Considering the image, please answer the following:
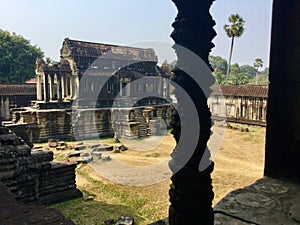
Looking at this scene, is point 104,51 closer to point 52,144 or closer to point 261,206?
point 52,144

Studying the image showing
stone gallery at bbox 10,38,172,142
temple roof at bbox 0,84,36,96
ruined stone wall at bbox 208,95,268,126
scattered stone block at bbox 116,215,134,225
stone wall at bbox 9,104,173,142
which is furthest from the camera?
temple roof at bbox 0,84,36,96

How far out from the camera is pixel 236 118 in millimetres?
23266

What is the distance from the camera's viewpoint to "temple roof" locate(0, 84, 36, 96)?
22.8 metres

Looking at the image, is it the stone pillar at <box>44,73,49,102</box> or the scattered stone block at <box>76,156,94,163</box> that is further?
the stone pillar at <box>44,73,49,102</box>

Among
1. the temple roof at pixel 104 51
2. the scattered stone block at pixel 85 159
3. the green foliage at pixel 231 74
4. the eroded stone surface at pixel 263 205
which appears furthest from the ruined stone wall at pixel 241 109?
the eroded stone surface at pixel 263 205

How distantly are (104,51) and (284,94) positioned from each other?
21.5 metres

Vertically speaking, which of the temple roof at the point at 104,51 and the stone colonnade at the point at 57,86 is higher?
the temple roof at the point at 104,51

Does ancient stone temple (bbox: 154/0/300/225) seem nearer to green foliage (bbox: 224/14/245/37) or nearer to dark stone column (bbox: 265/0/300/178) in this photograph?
dark stone column (bbox: 265/0/300/178)

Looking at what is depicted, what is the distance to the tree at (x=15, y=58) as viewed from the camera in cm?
3067

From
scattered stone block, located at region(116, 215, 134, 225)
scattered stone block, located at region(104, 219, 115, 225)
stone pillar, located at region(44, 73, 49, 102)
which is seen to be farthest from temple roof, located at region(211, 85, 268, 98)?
scattered stone block, located at region(104, 219, 115, 225)

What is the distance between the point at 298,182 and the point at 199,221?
113 inches

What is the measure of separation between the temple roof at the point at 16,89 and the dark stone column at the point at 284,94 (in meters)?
23.6

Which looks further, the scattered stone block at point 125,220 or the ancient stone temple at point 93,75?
the ancient stone temple at point 93,75

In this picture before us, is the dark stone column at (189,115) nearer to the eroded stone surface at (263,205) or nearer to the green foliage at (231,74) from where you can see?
the eroded stone surface at (263,205)
